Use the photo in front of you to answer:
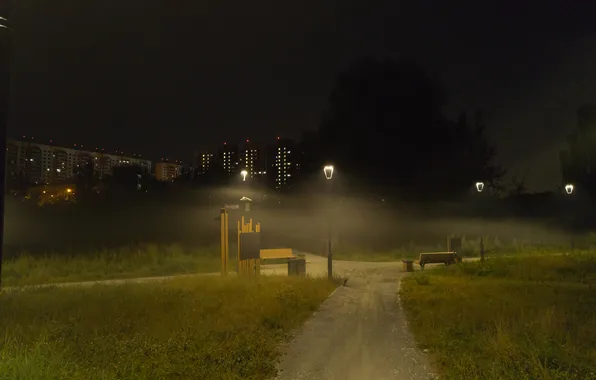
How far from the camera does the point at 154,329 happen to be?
768 cm

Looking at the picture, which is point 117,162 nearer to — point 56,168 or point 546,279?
point 56,168

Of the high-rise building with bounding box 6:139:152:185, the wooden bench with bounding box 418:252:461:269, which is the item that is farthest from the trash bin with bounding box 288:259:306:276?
the high-rise building with bounding box 6:139:152:185

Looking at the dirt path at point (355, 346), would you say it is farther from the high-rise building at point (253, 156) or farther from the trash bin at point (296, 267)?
the high-rise building at point (253, 156)

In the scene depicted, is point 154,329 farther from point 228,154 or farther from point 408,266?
point 228,154

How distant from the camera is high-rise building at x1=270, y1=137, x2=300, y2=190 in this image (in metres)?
43.4

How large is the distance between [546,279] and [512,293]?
4.82m

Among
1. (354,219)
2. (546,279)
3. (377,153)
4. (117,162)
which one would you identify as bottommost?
(546,279)

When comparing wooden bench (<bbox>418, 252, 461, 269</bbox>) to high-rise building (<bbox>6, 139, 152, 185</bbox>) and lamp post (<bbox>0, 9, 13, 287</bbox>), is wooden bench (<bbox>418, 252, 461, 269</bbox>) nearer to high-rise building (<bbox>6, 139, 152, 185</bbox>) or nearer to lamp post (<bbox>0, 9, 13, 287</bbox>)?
lamp post (<bbox>0, 9, 13, 287</bbox>)

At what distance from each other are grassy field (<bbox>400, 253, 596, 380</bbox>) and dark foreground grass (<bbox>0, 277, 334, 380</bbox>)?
2.38 meters

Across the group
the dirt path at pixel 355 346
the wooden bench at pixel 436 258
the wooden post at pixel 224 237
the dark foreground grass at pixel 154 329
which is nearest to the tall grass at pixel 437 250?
the wooden bench at pixel 436 258

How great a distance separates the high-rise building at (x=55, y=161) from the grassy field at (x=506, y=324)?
42791 millimetres

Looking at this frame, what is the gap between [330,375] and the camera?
5680mm

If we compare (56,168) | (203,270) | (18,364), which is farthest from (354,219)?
(56,168)

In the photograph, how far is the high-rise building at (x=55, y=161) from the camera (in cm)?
4688
